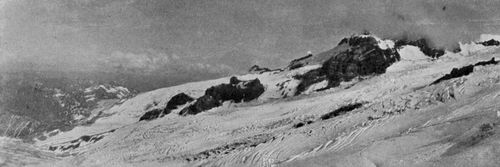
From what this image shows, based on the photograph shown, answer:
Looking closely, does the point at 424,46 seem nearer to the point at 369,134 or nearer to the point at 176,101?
the point at 176,101

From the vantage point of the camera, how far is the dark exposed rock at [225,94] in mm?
161738

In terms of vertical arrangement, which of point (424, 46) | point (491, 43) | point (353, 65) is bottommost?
point (491, 43)

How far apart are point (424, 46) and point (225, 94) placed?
210 ft

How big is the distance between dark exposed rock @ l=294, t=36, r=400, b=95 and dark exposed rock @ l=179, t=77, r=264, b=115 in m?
15.2

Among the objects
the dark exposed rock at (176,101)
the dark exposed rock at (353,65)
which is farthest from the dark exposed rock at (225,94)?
the dark exposed rock at (176,101)

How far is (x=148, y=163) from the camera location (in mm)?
66438

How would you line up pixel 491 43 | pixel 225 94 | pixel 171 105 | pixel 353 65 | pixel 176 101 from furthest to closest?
1. pixel 176 101
2. pixel 171 105
3. pixel 225 94
4. pixel 491 43
5. pixel 353 65

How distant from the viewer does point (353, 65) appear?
169 m

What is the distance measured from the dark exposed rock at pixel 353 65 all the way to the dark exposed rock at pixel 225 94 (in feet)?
49.8

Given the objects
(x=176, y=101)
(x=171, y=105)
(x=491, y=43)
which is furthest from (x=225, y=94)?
(x=491, y=43)

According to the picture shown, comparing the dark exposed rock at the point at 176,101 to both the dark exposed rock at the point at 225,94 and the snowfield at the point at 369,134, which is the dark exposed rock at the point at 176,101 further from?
the snowfield at the point at 369,134

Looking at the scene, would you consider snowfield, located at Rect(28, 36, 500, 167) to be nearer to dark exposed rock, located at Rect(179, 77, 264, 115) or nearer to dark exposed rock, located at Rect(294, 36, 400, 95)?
dark exposed rock, located at Rect(179, 77, 264, 115)

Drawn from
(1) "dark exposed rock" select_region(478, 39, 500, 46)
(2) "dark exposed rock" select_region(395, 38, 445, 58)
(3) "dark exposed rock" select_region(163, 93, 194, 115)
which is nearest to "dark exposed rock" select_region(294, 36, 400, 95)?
(2) "dark exposed rock" select_region(395, 38, 445, 58)

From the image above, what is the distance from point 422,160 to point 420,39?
171419 mm
